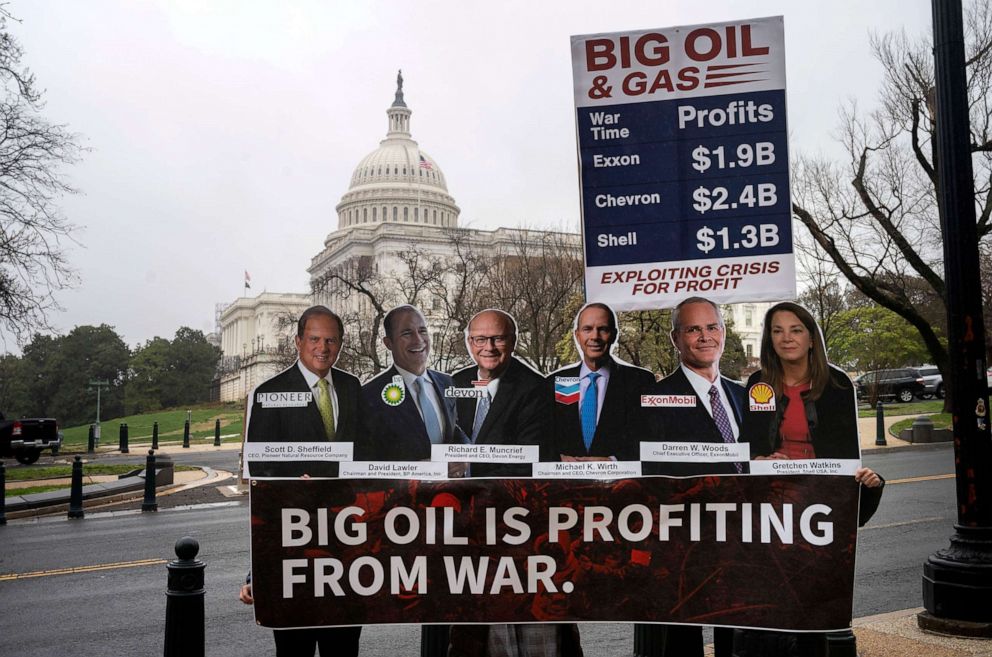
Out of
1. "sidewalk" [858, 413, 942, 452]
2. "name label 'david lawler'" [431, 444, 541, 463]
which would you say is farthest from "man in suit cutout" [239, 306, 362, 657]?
"sidewalk" [858, 413, 942, 452]

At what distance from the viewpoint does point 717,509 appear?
4.16 meters

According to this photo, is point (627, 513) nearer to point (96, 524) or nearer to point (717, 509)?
point (717, 509)

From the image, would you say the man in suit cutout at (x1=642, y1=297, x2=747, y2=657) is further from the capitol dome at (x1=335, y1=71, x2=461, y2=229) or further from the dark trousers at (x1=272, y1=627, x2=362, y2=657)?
the capitol dome at (x1=335, y1=71, x2=461, y2=229)

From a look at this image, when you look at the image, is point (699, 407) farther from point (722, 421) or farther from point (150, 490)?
point (150, 490)

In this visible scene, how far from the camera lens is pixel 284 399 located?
419 centimetres

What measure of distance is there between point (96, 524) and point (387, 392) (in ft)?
36.7

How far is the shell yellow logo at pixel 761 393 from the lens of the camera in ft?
13.6

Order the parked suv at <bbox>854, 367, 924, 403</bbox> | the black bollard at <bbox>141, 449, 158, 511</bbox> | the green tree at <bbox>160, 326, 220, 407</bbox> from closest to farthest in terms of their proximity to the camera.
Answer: the black bollard at <bbox>141, 449, 158, 511</bbox>, the parked suv at <bbox>854, 367, 924, 403</bbox>, the green tree at <bbox>160, 326, 220, 407</bbox>

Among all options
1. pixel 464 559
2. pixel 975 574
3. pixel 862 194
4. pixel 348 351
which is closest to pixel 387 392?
pixel 464 559

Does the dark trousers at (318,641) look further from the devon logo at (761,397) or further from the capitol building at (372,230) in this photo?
the capitol building at (372,230)

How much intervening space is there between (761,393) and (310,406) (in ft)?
6.26

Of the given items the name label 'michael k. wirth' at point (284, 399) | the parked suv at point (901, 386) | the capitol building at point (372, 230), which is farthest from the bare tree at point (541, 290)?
the capitol building at point (372, 230)

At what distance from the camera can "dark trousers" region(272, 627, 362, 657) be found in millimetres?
4270

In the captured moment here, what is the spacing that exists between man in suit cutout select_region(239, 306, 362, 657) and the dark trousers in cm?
4
